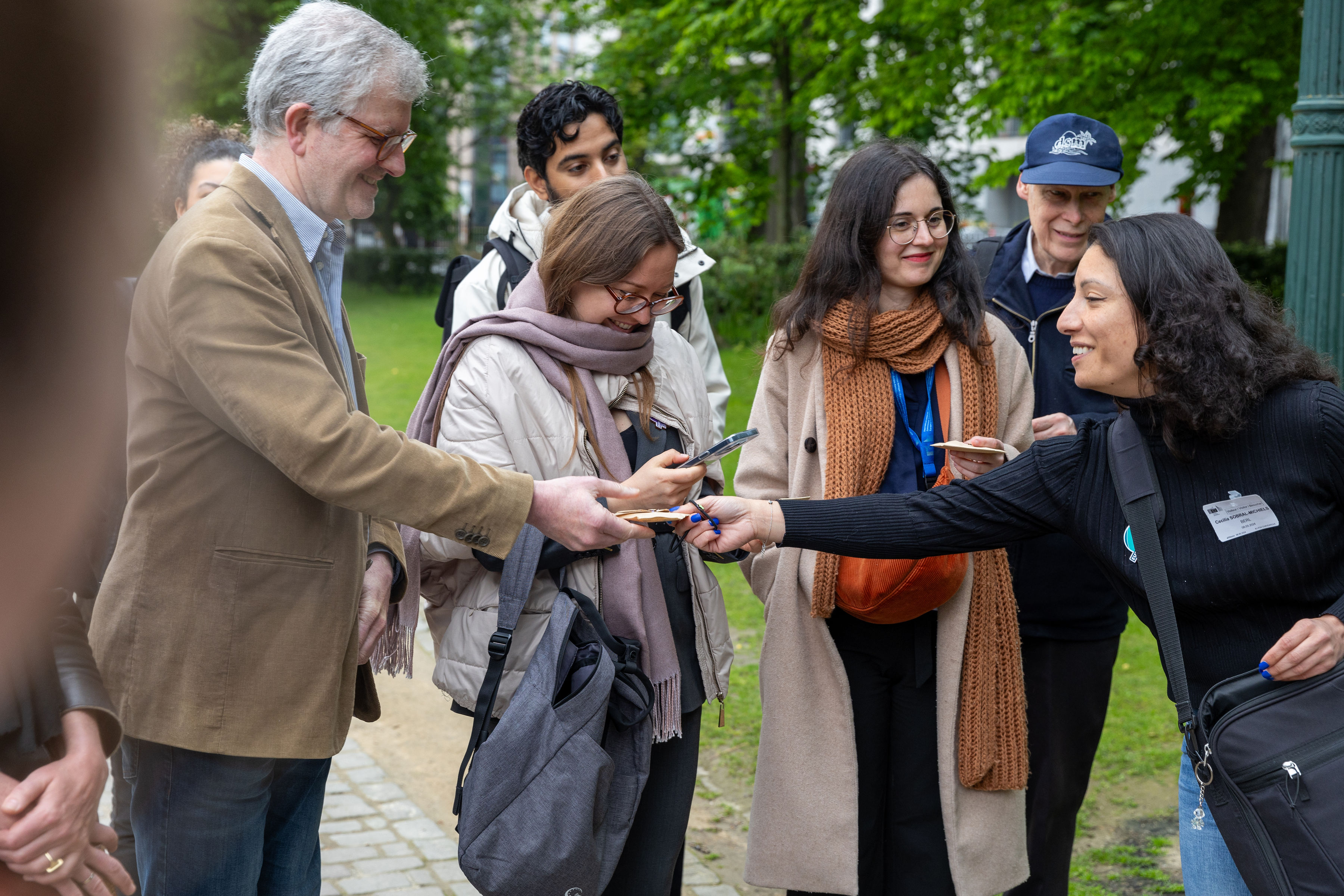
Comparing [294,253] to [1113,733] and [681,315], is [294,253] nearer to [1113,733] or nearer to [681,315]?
[681,315]

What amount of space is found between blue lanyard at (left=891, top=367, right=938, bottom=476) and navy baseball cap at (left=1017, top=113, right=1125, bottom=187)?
0.96 m

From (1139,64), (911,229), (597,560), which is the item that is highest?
(1139,64)

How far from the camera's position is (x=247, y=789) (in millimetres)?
2273

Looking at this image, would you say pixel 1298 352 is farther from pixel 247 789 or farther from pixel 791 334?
pixel 247 789

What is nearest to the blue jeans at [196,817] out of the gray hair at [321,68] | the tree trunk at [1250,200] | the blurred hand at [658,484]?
the blurred hand at [658,484]

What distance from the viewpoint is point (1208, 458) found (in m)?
2.39

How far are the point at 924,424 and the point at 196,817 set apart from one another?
Answer: 209 cm

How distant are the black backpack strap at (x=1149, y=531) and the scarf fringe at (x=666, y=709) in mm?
1105

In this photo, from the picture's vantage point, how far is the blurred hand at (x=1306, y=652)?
2184mm

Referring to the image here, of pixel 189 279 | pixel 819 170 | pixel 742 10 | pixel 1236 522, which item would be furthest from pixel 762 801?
pixel 819 170

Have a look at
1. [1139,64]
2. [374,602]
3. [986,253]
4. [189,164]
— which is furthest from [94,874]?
[1139,64]

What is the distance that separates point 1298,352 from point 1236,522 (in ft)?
1.39

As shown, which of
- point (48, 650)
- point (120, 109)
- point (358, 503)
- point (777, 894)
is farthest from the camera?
point (777, 894)

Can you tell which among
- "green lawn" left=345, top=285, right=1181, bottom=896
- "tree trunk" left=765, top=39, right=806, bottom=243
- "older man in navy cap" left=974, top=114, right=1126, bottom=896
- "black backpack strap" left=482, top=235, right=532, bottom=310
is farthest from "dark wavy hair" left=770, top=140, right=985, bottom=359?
"tree trunk" left=765, top=39, right=806, bottom=243
